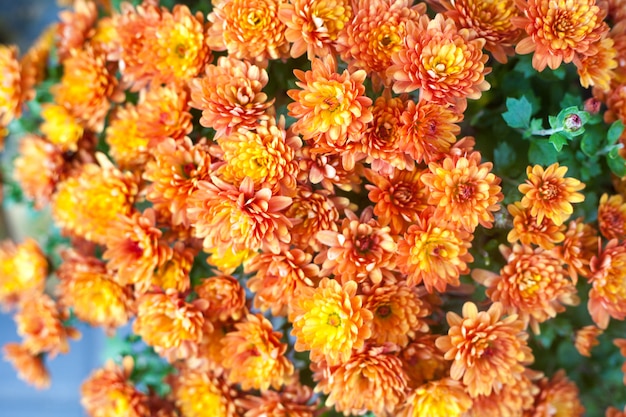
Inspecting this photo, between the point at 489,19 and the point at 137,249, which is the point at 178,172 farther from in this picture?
the point at 489,19

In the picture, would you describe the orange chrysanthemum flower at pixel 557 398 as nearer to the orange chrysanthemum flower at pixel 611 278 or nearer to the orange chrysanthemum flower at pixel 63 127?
the orange chrysanthemum flower at pixel 611 278

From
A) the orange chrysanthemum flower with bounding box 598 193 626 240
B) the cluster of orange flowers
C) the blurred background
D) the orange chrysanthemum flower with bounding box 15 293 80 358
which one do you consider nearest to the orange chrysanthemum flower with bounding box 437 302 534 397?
the cluster of orange flowers

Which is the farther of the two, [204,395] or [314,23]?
[204,395]

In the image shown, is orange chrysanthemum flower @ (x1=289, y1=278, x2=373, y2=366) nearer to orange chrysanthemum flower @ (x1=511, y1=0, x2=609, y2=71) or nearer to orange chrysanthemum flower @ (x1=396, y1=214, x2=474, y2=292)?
orange chrysanthemum flower @ (x1=396, y1=214, x2=474, y2=292)

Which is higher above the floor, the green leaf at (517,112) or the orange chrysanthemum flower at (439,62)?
the orange chrysanthemum flower at (439,62)

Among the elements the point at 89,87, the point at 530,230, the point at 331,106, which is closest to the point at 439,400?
the point at 530,230

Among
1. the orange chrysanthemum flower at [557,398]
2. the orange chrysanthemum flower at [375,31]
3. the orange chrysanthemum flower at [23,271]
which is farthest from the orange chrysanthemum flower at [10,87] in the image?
the orange chrysanthemum flower at [557,398]

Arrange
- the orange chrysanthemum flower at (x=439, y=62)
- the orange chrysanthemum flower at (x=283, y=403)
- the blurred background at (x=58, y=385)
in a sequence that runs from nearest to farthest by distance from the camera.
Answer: the orange chrysanthemum flower at (x=439, y=62)
the orange chrysanthemum flower at (x=283, y=403)
the blurred background at (x=58, y=385)
